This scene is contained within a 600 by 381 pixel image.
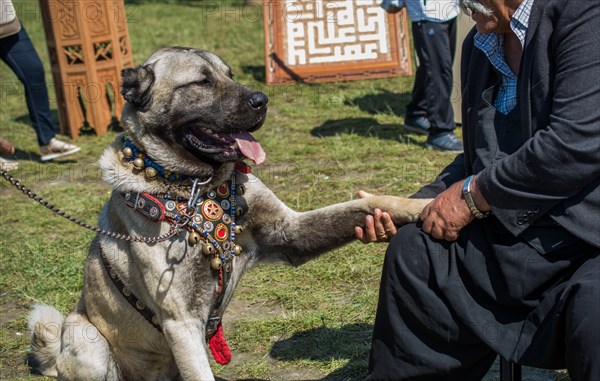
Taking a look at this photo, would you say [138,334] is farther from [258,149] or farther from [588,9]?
[588,9]

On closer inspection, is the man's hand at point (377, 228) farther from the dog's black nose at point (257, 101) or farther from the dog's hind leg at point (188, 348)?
the dog's hind leg at point (188, 348)

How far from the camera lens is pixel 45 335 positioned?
Answer: 361cm

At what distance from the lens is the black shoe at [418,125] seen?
7301 mm

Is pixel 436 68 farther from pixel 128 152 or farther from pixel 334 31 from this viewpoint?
pixel 128 152

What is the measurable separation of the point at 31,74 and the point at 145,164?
4.49 meters

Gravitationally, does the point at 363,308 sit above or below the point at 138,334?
below

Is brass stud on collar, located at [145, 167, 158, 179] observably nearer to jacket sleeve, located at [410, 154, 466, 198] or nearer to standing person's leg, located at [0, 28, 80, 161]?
jacket sleeve, located at [410, 154, 466, 198]

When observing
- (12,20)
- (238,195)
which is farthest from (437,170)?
(12,20)

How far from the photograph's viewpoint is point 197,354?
3029 mm

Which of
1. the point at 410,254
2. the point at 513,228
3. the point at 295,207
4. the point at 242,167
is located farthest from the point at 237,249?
the point at 295,207

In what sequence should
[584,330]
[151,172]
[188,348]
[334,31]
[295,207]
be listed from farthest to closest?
[334,31], [295,207], [151,172], [188,348], [584,330]

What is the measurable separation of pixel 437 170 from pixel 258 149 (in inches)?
128

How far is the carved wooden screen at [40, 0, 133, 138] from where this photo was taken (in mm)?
7754

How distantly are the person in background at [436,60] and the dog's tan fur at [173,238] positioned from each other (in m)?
3.50
